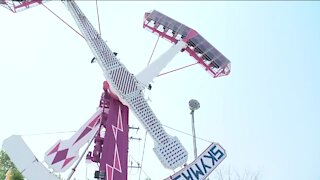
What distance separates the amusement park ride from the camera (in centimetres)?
1185

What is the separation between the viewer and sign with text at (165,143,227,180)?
12.2 metres

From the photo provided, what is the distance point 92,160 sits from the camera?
13172 millimetres

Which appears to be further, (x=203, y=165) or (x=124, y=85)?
(x=124, y=85)

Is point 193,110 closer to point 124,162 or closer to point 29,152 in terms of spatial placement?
point 124,162

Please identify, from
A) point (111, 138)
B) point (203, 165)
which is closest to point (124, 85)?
point (111, 138)

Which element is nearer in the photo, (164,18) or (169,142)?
(169,142)

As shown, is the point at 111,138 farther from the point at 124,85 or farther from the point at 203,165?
the point at 203,165

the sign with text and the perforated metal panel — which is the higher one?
the perforated metal panel

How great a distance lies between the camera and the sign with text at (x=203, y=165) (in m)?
12.2

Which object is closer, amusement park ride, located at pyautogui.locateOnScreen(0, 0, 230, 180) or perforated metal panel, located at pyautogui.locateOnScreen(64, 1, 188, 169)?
amusement park ride, located at pyautogui.locateOnScreen(0, 0, 230, 180)

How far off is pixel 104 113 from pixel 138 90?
155 centimetres

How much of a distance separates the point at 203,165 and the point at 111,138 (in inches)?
129

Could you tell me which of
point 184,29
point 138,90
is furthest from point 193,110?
point 138,90

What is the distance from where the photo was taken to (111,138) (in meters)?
12.9
